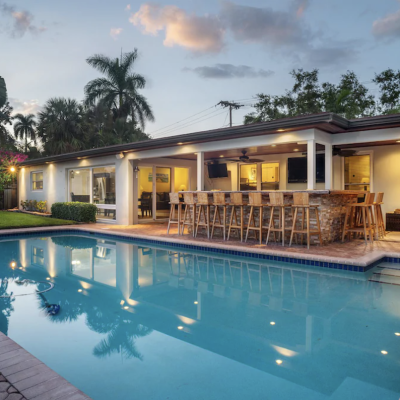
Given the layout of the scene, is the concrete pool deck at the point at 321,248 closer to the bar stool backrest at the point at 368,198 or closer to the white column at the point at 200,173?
the bar stool backrest at the point at 368,198

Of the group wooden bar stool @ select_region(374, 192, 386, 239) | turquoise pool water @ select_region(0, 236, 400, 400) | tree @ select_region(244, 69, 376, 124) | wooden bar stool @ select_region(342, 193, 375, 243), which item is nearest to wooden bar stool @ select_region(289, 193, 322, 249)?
wooden bar stool @ select_region(342, 193, 375, 243)

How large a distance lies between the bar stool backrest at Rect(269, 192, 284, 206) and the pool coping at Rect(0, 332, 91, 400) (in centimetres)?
575

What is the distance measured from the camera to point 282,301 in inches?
177

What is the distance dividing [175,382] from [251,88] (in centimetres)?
2487

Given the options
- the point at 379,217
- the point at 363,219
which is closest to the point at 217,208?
the point at 363,219

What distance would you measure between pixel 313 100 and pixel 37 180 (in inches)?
711

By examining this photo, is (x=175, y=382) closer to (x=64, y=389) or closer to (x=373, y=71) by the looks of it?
(x=64, y=389)

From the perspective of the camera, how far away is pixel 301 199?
720 cm

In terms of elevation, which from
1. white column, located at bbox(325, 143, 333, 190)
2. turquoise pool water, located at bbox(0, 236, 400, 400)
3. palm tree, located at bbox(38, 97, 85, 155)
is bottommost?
turquoise pool water, located at bbox(0, 236, 400, 400)

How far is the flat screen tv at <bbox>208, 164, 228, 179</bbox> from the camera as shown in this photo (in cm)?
1365

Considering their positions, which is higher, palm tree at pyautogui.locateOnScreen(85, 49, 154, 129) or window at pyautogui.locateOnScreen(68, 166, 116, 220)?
palm tree at pyautogui.locateOnScreen(85, 49, 154, 129)

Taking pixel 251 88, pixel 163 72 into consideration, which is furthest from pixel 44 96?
pixel 251 88

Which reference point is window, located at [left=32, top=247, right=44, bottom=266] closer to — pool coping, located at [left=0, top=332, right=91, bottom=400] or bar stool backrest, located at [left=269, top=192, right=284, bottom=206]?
pool coping, located at [left=0, top=332, right=91, bottom=400]

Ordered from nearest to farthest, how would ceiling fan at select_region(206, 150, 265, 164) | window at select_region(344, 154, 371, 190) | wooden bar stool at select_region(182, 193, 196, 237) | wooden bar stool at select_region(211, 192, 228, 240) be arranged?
wooden bar stool at select_region(211, 192, 228, 240) < wooden bar stool at select_region(182, 193, 196, 237) < window at select_region(344, 154, 371, 190) < ceiling fan at select_region(206, 150, 265, 164)
